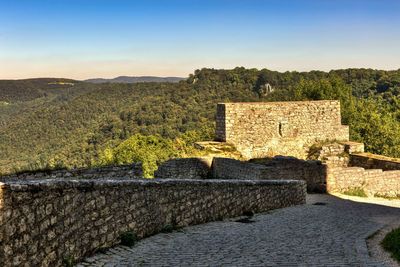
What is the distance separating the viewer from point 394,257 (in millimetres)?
9055

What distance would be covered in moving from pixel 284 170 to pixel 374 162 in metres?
6.80

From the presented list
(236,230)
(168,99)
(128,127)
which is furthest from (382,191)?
(168,99)

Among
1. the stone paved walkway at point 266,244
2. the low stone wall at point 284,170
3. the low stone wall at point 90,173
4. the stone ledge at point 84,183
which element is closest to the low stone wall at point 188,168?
the low stone wall at point 284,170

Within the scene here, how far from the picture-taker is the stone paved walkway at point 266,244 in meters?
8.52

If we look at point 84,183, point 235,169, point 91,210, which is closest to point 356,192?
point 235,169

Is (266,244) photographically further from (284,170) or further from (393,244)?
(284,170)

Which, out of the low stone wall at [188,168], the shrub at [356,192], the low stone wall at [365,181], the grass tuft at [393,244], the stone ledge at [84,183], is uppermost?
the stone ledge at [84,183]

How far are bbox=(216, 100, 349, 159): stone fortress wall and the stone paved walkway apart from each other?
10.6 metres

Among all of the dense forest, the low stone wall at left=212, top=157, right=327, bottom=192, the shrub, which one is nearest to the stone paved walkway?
the low stone wall at left=212, top=157, right=327, bottom=192

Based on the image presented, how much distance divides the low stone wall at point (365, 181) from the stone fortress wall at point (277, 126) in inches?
211

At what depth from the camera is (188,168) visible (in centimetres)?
2280

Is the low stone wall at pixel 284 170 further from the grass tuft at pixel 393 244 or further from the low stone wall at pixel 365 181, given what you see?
the grass tuft at pixel 393 244

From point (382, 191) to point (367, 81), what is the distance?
79452 mm

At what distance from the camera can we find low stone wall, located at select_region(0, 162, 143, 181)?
13.0 m
